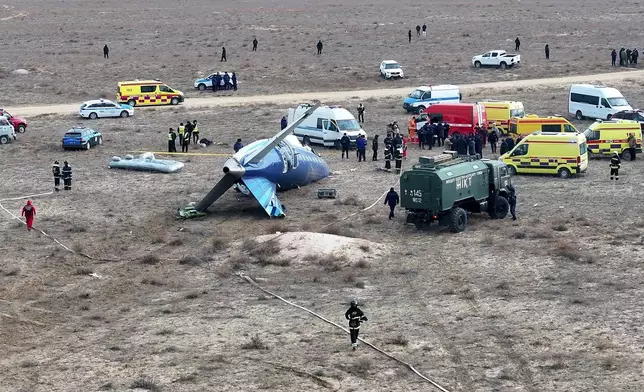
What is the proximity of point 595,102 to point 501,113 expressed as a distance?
671 centimetres

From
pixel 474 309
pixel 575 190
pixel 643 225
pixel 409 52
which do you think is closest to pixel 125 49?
pixel 409 52

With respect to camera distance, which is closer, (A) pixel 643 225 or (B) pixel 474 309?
(B) pixel 474 309

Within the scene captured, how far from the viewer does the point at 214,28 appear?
98750 millimetres

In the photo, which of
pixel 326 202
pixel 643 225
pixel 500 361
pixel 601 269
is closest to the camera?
pixel 500 361

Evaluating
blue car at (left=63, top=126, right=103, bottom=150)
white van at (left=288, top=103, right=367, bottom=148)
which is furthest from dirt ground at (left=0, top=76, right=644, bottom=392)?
white van at (left=288, top=103, right=367, bottom=148)

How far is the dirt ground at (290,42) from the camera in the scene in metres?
74.7

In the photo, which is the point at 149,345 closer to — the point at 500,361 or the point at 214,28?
the point at 500,361

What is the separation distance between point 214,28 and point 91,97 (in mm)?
31148

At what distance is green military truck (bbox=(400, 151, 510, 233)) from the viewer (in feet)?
117

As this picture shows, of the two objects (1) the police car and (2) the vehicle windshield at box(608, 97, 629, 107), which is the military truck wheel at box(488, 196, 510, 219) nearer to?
(2) the vehicle windshield at box(608, 97, 629, 107)

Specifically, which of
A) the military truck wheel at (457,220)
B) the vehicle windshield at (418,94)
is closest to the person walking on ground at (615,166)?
the military truck wheel at (457,220)

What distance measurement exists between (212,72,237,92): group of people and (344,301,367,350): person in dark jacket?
1862 inches

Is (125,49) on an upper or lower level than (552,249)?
upper

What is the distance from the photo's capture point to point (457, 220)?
1417 inches
